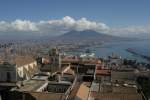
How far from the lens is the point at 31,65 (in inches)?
1679

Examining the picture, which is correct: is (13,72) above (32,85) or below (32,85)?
above

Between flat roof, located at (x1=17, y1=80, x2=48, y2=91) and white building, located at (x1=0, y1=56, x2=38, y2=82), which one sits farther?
white building, located at (x1=0, y1=56, x2=38, y2=82)

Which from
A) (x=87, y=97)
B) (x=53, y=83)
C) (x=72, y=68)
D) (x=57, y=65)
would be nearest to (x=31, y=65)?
(x=57, y=65)

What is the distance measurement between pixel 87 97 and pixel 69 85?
5044 millimetres

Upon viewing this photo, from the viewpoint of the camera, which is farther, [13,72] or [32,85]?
[13,72]

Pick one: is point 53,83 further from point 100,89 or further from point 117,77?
point 117,77

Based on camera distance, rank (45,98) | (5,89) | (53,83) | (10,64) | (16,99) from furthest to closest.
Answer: (10,64) → (5,89) → (53,83) → (16,99) → (45,98)

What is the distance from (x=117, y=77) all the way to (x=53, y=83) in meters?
14.2

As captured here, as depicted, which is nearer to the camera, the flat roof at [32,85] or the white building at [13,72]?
the flat roof at [32,85]

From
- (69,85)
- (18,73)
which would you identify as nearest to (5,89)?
(18,73)

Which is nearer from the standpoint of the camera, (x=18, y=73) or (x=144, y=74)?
(x=18, y=73)

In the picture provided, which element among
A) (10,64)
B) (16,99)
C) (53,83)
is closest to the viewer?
(16,99)

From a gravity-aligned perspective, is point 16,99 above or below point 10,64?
below

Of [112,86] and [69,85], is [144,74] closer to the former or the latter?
[112,86]
